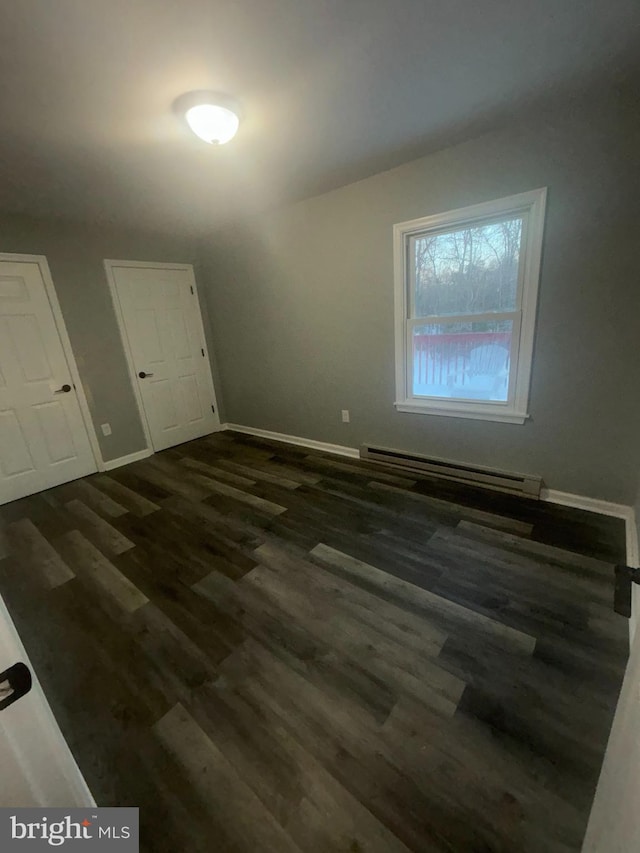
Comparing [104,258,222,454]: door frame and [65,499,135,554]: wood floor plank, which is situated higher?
[104,258,222,454]: door frame

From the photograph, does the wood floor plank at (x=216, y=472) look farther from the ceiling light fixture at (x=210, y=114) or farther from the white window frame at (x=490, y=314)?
the ceiling light fixture at (x=210, y=114)

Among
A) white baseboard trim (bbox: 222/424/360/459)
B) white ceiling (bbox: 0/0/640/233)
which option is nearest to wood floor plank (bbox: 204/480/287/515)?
white baseboard trim (bbox: 222/424/360/459)

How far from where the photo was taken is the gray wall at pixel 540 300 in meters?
1.94

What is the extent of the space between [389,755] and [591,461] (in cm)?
212

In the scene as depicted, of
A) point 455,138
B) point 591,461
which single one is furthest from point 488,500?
point 455,138

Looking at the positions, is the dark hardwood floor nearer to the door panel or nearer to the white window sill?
the white window sill

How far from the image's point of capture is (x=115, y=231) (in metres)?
3.42

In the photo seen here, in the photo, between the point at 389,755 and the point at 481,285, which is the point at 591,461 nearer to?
the point at 481,285

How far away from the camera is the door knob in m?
0.53

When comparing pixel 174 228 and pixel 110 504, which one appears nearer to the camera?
pixel 110 504

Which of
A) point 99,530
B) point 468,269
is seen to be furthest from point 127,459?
point 468,269

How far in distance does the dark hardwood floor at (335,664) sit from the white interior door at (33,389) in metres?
0.71

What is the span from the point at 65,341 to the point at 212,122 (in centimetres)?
250

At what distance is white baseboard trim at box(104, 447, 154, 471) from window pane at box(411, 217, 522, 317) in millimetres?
3245
